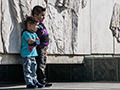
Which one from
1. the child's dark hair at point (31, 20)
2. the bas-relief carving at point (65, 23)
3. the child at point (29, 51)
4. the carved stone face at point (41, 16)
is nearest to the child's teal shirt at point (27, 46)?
the child at point (29, 51)

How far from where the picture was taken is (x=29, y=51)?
18.8 feet

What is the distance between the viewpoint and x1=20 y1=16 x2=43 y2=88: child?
5.67m

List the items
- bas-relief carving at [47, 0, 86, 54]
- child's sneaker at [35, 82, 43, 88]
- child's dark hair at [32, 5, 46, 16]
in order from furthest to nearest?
bas-relief carving at [47, 0, 86, 54] → child's dark hair at [32, 5, 46, 16] → child's sneaker at [35, 82, 43, 88]

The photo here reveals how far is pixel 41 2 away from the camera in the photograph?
255 inches

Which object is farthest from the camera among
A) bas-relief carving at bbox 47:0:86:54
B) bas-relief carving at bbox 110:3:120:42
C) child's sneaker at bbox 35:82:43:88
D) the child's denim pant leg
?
bas-relief carving at bbox 110:3:120:42

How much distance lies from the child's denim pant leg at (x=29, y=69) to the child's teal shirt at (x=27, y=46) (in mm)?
80

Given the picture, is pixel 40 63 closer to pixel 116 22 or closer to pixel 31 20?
pixel 31 20

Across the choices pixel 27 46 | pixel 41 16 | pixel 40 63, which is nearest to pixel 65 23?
pixel 41 16

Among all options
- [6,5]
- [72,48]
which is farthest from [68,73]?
[6,5]

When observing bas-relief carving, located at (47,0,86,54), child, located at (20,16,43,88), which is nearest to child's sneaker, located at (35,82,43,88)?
child, located at (20,16,43,88)

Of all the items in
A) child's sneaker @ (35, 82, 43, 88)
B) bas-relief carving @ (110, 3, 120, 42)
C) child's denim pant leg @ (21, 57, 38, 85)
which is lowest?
child's sneaker @ (35, 82, 43, 88)

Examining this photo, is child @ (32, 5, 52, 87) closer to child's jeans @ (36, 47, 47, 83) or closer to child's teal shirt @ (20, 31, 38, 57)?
child's jeans @ (36, 47, 47, 83)

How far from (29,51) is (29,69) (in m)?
0.32

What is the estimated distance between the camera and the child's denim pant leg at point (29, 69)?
18.5 feet
